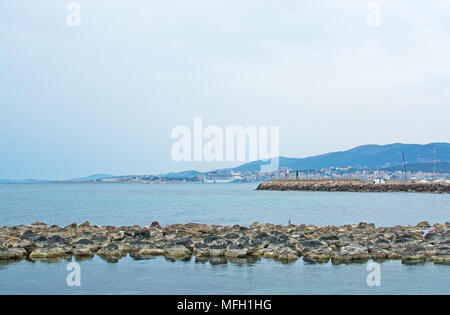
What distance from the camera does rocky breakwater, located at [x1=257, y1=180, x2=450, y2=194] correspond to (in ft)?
329

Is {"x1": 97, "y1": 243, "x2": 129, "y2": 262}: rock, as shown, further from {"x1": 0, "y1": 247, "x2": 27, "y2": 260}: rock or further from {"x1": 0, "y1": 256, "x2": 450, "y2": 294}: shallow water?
{"x1": 0, "y1": 247, "x2": 27, "y2": 260}: rock

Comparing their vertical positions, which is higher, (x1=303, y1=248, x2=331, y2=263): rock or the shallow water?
(x1=303, y1=248, x2=331, y2=263): rock

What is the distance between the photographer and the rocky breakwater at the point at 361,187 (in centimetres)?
10019

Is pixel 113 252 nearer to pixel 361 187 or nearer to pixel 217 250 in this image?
pixel 217 250

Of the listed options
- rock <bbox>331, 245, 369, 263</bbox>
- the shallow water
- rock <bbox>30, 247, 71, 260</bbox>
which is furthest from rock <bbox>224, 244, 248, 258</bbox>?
rock <bbox>30, 247, 71, 260</bbox>

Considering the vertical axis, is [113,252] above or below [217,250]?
below

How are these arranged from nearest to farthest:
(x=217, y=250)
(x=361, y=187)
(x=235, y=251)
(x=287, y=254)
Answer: (x=287, y=254) < (x=235, y=251) < (x=217, y=250) < (x=361, y=187)

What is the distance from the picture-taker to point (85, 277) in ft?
54.7

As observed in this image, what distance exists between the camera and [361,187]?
110 m

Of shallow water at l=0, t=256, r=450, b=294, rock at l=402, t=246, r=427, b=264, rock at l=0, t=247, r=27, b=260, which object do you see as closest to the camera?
shallow water at l=0, t=256, r=450, b=294

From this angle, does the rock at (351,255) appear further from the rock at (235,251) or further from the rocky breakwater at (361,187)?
the rocky breakwater at (361,187)

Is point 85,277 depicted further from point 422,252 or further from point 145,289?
point 422,252

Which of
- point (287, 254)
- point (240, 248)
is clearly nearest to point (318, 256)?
point (287, 254)
